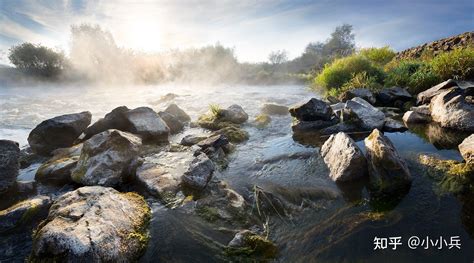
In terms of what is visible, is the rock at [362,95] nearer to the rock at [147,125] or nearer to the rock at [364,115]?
the rock at [364,115]

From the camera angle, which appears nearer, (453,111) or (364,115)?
(453,111)

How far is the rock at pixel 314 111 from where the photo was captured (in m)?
7.82

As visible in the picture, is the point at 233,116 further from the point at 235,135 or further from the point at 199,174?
the point at 199,174

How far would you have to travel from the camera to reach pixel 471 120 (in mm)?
6039

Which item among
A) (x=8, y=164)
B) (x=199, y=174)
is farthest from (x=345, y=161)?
(x=8, y=164)

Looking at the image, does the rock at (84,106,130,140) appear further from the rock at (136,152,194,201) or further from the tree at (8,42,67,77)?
the tree at (8,42,67,77)

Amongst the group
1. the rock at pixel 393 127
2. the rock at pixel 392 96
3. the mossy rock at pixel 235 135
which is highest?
the rock at pixel 392 96

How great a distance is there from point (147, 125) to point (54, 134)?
239cm

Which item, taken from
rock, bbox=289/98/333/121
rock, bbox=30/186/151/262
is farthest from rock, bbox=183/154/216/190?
rock, bbox=289/98/333/121

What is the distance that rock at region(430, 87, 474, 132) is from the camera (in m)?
6.13

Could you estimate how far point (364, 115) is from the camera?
7.13 metres

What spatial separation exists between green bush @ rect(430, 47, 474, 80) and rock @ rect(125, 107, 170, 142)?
31.9 feet

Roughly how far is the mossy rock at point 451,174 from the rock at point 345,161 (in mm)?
1065

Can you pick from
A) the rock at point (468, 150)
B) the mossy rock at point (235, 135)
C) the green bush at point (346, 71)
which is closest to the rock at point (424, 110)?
the rock at point (468, 150)
